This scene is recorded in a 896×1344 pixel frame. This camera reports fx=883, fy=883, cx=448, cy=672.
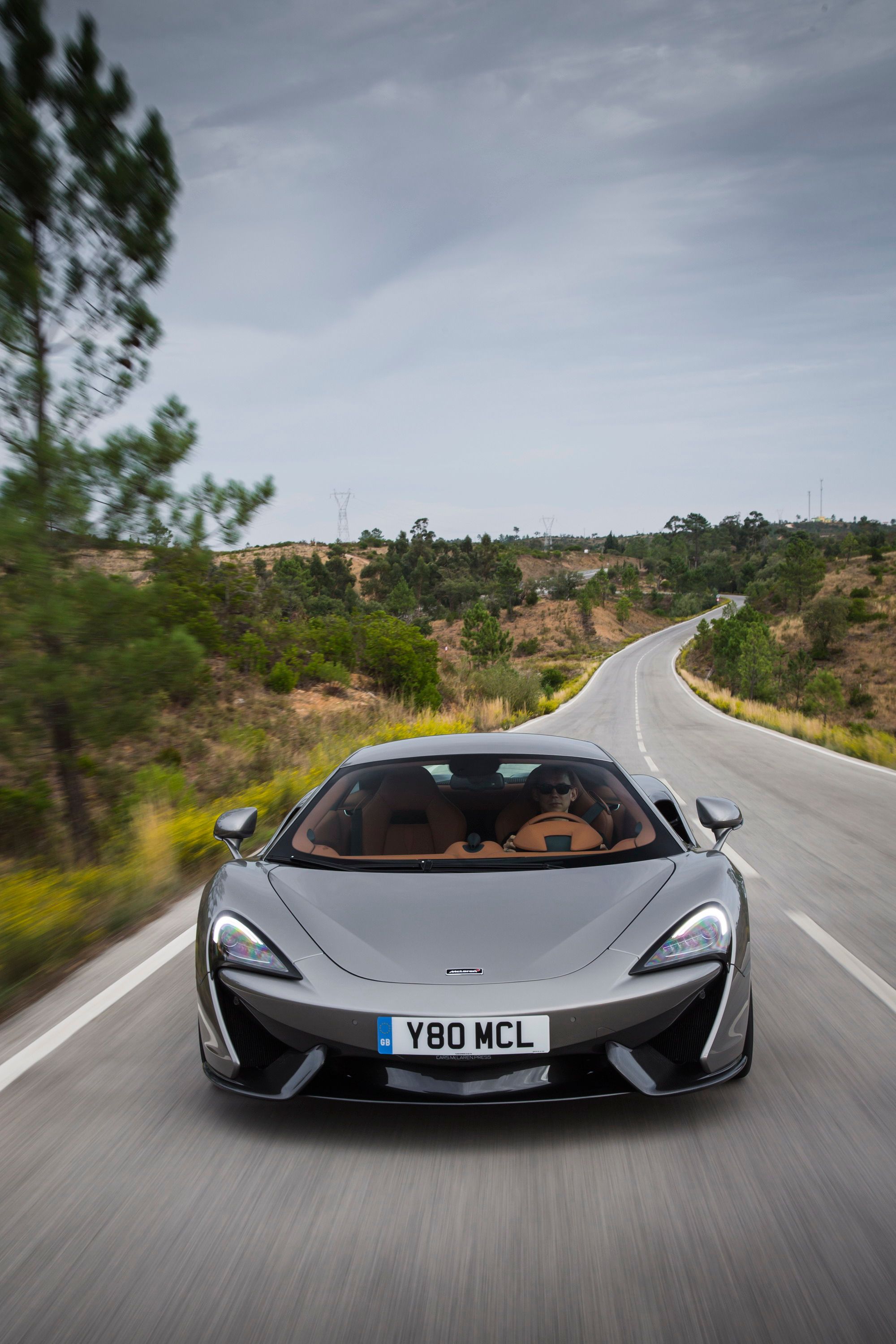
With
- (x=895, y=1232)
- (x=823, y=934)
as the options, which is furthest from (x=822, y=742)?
(x=895, y=1232)

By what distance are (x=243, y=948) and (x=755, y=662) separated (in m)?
52.0

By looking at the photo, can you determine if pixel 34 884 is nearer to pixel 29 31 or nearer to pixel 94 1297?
pixel 94 1297

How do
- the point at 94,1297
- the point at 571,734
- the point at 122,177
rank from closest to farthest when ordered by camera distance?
the point at 94,1297, the point at 122,177, the point at 571,734

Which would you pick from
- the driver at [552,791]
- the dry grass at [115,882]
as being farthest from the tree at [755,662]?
the driver at [552,791]

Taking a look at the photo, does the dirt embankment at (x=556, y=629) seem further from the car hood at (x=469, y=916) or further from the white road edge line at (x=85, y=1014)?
the car hood at (x=469, y=916)

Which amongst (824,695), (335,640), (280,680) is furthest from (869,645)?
(280,680)

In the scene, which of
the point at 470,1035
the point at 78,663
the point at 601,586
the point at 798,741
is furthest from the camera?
the point at 601,586

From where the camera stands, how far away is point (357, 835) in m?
3.69

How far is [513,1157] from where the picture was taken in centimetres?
241

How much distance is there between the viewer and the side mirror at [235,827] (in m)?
3.62

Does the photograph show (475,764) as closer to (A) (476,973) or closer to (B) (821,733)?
(A) (476,973)

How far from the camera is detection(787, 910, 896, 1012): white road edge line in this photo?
153 inches

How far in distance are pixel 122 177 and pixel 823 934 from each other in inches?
302

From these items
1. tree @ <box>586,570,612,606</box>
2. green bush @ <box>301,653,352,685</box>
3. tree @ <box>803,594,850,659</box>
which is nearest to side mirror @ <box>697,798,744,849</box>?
green bush @ <box>301,653,352,685</box>
